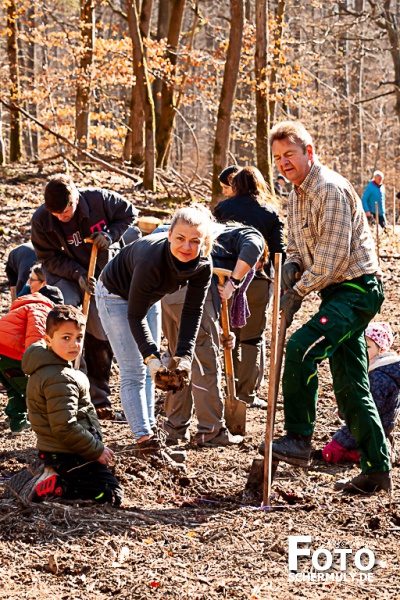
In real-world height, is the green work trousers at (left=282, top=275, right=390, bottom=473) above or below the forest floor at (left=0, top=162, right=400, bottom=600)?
above

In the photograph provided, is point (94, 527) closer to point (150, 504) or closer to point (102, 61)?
point (150, 504)

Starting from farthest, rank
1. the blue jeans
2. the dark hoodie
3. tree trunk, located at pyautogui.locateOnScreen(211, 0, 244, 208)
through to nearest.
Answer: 1. tree trunk, located at pyautogui.locateOnScreen(211, 0, 244, 208)
2. the blue jeans
3. the dark hoodie

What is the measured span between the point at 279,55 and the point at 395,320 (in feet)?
32.6

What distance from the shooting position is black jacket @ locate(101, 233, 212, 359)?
15.8 feet

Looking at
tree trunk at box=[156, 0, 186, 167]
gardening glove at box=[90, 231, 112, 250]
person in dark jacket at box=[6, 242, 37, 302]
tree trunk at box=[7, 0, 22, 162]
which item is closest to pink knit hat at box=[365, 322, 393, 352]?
gardening glove at box=[90, 231, 112, 250]

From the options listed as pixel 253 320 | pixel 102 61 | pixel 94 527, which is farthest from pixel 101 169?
pixel 94 527

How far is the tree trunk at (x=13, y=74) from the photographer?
19.2 m

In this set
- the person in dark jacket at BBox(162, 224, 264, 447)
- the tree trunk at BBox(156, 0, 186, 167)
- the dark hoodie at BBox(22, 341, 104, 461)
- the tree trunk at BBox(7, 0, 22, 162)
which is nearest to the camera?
the dark hoodie at BBox(22, 341, 104, 461)

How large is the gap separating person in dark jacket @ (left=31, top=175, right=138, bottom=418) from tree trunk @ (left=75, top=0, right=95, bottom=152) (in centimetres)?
1327

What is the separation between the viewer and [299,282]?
4.73 meters

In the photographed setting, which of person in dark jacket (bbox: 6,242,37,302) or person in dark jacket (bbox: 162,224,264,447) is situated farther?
person in dark jacket (bbox: 6,242,37,302)

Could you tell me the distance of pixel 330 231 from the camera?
4.62 meters

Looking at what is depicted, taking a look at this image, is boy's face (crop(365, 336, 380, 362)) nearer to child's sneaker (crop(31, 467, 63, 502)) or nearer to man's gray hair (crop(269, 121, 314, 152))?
man's gray hair (crop(269, 121, 314, 152))

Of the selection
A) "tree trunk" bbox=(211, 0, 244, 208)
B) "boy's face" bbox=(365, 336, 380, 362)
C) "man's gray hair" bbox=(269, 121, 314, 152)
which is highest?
"tree trunk" bbox=(211, 0, 244, 208)
